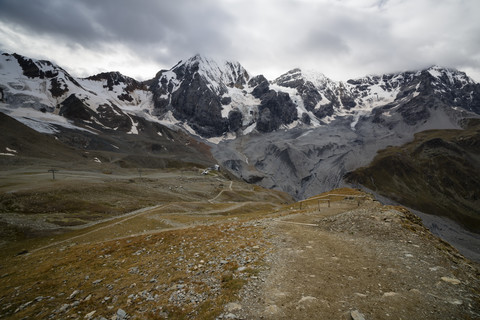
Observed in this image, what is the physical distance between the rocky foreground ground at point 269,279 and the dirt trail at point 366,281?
0.14ft

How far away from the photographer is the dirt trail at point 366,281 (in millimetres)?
8852

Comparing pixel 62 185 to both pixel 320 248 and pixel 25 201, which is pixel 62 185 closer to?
pixel 25 201

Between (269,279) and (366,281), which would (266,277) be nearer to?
(269,279)

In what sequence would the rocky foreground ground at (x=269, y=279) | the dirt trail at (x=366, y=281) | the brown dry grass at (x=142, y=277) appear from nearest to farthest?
the dirt trail at (x=366, y=281)
the rocky foreground ground at (x=269, y=279)
the brown dry grass at (x=142, y=277)

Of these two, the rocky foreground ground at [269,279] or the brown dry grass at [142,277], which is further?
the brown dry grass at [142,277]

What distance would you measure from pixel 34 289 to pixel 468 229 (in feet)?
875

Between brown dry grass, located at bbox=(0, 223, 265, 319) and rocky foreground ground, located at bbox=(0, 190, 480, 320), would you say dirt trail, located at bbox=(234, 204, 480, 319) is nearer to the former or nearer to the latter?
rocky foreground ground, located at bbox=(0, 190, 480, 320)

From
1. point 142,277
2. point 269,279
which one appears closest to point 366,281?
point 269,279

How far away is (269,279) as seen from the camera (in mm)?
11422

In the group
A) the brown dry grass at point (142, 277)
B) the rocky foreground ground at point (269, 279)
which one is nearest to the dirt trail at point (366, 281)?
the rocky foreground ground at point (269, 279)

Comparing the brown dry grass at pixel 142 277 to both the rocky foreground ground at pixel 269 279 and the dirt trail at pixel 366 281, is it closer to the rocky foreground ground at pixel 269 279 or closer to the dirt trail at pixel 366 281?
the rocky foreground ground at pixel 269 279

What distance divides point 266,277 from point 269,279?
261 mm

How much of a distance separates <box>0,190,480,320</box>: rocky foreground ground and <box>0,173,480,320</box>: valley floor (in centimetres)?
5

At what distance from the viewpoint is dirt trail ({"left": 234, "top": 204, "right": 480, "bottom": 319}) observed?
885 centimetres
